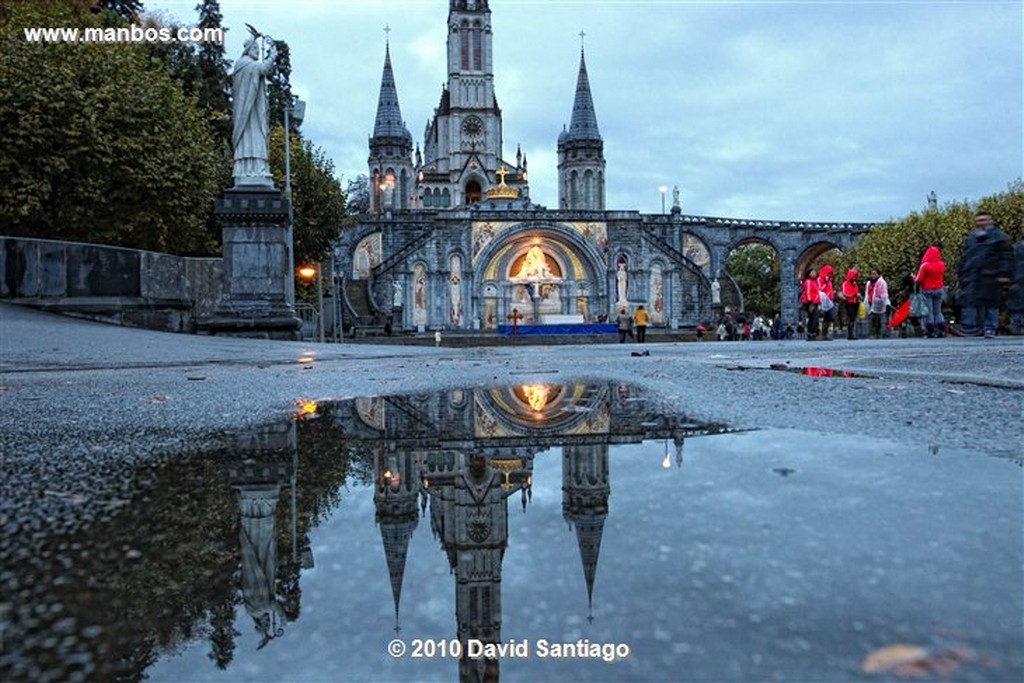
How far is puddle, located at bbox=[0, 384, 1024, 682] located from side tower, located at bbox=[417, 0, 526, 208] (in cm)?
6031

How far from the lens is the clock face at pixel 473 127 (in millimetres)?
61562

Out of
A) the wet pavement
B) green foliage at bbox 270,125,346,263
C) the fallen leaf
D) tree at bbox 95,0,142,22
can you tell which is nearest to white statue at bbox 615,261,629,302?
green foliage at bbox 270,125,346,263

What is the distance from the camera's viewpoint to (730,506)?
119 centimetres

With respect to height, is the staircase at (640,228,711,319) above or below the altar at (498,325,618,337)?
above

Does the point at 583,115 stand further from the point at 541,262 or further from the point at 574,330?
the point at 574,330

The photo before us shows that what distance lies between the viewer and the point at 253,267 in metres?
10.9

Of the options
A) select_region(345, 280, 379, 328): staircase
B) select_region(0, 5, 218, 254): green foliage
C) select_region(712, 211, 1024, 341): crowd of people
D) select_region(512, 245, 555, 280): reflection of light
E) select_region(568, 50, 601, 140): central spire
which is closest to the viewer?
select_region(712, 211, 1024, 341): crowd of people

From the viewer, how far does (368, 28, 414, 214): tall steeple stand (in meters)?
61.5

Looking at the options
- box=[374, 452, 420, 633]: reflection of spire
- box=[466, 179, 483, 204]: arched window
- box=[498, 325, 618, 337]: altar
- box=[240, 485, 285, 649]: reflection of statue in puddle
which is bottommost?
box=[498, 325, 618, 337]: altar

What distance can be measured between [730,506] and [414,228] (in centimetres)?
4067

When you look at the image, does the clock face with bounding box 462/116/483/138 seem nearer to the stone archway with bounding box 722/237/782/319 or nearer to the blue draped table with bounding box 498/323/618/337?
the stone archway with bounding box 722/237/782/319

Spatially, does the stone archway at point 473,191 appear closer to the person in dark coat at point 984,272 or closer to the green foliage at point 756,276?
the green foliage at point 756,276

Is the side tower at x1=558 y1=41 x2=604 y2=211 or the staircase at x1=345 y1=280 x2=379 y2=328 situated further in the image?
the side tower at x1=558 y1=41 x2=604 y2=211

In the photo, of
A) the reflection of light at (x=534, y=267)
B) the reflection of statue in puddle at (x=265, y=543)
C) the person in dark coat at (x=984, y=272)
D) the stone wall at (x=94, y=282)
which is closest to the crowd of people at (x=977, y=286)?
the person in dark coat at (x=984, y=272)
